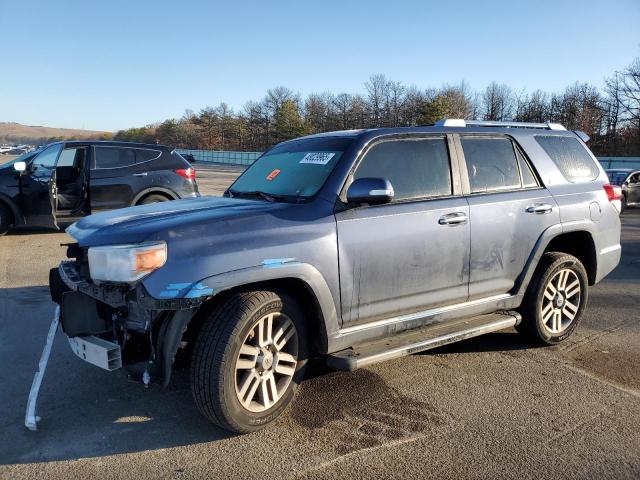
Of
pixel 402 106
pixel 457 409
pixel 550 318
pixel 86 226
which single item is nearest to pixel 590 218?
pixel 550 318

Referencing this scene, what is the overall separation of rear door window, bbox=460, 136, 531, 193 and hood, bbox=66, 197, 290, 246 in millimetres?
1720

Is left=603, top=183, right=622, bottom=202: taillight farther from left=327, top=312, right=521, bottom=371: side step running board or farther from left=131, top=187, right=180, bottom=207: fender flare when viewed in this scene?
left=131, top=187, right=180, bottom=207: fender flare

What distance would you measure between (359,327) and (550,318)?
222cm

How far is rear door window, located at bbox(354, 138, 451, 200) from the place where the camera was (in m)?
3.96

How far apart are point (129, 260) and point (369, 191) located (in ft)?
5.08

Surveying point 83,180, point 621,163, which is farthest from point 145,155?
point 621,163

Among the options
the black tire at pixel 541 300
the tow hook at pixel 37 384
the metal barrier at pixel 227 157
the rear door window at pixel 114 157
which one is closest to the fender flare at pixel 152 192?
the rear door window at pixel 114 157

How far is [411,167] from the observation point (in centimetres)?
411

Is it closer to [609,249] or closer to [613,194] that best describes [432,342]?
[609,249]

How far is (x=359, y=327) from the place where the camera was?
3680mm

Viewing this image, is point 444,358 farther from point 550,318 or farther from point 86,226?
point 86,226

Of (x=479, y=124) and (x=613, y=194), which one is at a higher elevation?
(x=479, y=124)

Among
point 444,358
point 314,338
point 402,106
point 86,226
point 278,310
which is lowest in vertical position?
point 444,358

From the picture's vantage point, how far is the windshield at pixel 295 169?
3914 millimetres
